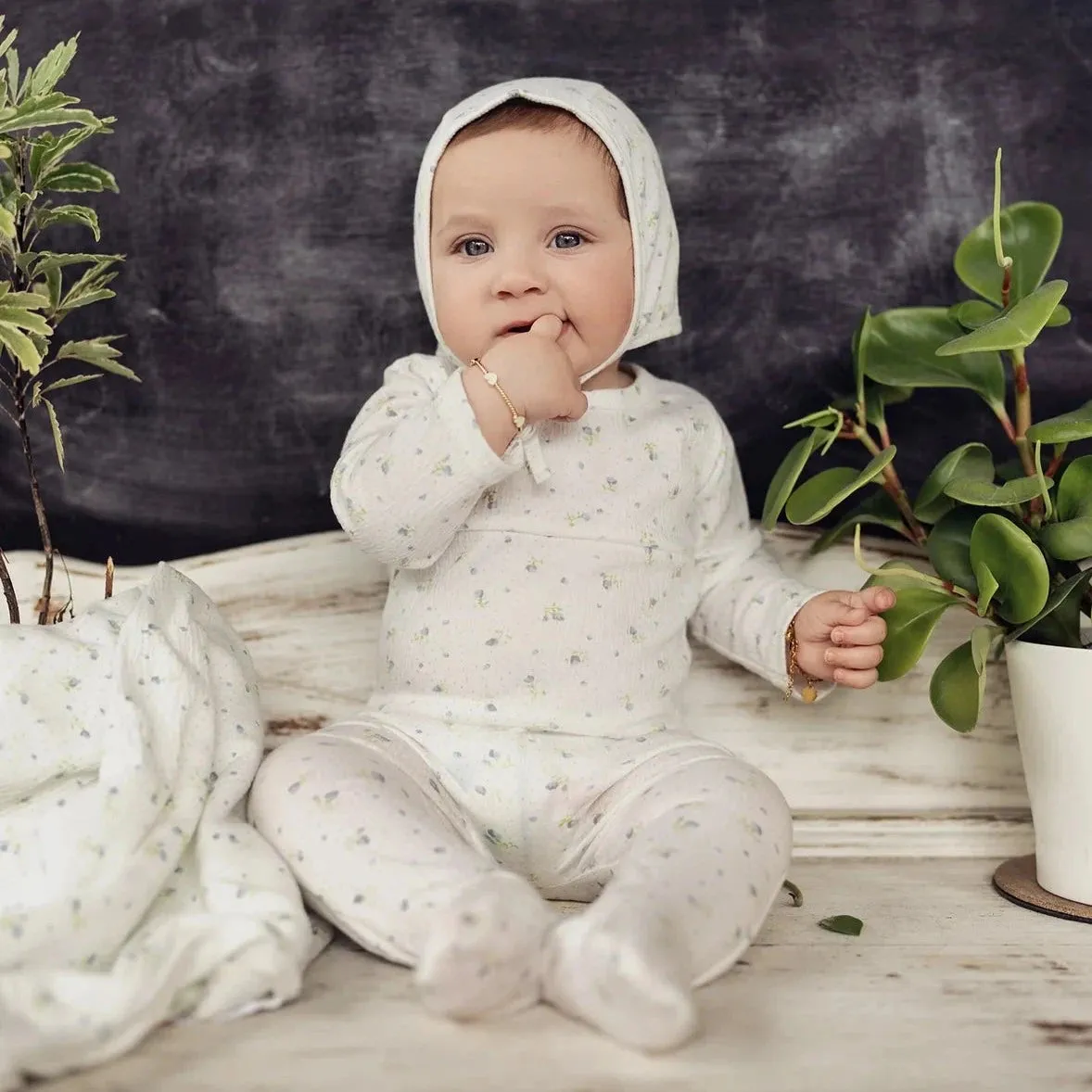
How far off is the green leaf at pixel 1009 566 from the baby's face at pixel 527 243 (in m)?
0.42

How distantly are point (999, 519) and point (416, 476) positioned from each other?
543 millimetres

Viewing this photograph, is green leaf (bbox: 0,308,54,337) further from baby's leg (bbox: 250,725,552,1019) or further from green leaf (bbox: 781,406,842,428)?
green leaf (bbox: 781,406,842,428)

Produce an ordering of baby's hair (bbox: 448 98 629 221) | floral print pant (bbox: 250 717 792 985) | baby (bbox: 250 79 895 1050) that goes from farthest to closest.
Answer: baby's hair (bbox: 448 98 629 221) < baby (bbox: 250 79 895 1050) < floral print pant (bbox: 250 717 792 985)

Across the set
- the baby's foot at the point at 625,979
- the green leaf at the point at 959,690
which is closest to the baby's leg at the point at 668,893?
the baby's foot at the point at 625,979

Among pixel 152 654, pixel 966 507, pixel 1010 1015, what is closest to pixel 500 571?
pixel 152 654

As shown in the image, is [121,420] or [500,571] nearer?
[500,571]

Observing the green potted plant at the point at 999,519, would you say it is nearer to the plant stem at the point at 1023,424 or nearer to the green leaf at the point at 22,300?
the plant stem at the point at 1023,424

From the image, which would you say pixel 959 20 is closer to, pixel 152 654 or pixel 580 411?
pixel 580 411

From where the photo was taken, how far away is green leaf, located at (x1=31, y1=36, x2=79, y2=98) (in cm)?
119

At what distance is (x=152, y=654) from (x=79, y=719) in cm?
8

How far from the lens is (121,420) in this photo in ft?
5.08

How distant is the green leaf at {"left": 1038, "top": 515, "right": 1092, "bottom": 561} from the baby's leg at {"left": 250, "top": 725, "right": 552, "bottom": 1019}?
608 mm

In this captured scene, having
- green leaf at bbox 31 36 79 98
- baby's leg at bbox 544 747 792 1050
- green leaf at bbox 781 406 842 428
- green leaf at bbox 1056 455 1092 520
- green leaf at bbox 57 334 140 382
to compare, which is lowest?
baby's leg at bbox 544 747 792 1050

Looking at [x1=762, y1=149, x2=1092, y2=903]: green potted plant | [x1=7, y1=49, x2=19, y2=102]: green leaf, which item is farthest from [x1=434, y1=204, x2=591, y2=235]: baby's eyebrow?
[x1=7, y1=49, x2=19, y2=102]: green leaf
